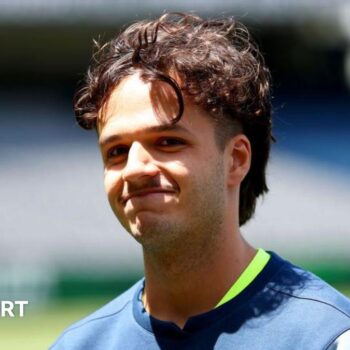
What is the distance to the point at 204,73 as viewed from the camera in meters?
2.63

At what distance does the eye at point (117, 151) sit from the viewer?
8.25 ft

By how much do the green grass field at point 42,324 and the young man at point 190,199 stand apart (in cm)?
702

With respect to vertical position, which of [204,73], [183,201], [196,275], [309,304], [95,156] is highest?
[95,156]

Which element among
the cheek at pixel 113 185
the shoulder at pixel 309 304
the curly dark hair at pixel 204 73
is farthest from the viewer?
the curly dark hair at pixel 204 73

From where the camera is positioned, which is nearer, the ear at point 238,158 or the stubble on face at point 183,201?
the stubble on face at point 183,201

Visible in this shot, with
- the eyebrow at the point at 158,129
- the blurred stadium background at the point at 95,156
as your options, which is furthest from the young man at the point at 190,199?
the blurred stadium background at the point at 95,156

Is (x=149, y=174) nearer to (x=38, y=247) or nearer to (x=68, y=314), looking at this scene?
(x=68, y=314)

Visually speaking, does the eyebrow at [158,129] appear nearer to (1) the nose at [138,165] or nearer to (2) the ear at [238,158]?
(1) the nose at [138,165]

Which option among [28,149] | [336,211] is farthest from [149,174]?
[28,149]

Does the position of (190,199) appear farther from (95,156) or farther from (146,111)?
(95,156)

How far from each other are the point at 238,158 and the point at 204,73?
24cm

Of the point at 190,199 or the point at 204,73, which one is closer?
the point at 190,199

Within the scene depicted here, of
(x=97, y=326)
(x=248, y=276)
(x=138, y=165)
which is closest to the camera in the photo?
(x=138, y=165)

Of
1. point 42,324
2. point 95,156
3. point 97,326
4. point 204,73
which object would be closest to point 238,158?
point 204,73
